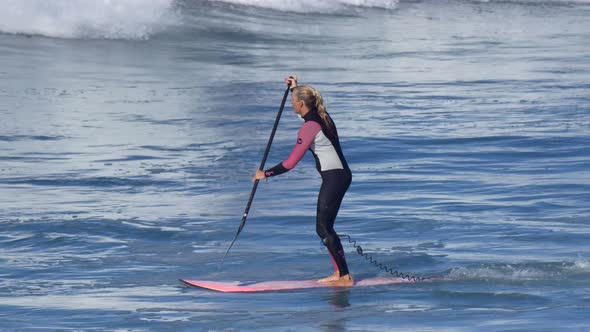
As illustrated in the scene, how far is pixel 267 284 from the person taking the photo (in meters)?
9.12

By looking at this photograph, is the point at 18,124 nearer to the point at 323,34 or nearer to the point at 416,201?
the point at 416,201

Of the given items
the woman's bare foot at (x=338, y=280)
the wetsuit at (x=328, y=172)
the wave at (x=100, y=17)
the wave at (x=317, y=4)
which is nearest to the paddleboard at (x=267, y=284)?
the woman's bare foot at (x=338, y=280)

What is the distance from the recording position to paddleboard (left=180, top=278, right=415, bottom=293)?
899 cm

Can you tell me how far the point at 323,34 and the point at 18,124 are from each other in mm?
17143

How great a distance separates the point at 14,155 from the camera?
15.0 meters

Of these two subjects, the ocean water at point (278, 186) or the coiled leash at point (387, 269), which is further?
the coiled leash at point (387, 269)

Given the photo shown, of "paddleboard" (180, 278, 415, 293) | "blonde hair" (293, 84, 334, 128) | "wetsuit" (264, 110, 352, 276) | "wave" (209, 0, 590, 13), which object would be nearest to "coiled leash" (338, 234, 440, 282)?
"paddleboard" (180, 278, 415, 293)

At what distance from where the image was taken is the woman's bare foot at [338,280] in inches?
364

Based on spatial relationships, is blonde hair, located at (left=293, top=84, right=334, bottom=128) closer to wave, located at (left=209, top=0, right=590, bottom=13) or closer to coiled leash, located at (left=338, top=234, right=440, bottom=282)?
coiled leash, located at (left=338, top=234, right=440, bottom=282)

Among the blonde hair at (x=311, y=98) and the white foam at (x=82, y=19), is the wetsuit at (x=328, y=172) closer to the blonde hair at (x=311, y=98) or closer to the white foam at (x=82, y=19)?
the blonde hair at (x=311, y=98)

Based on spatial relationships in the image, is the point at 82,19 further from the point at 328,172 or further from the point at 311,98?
the point at 311,98

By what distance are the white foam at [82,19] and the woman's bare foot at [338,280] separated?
21.4 m

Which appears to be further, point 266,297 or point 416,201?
point 416,201

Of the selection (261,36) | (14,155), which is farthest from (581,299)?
(261,36)
